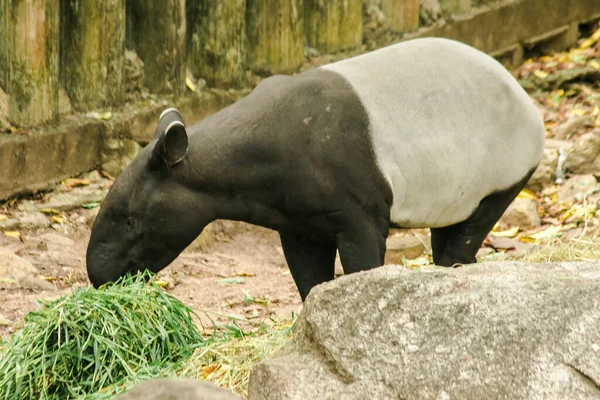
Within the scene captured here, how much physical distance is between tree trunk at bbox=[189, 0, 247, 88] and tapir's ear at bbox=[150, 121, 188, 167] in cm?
356

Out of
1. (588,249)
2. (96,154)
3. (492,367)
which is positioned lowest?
(96,154)

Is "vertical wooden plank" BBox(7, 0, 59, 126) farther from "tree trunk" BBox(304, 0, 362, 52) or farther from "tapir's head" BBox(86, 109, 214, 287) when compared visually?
"tree trunk" BBox(304, 0, 362, 52)

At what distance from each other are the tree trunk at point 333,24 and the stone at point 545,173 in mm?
2040

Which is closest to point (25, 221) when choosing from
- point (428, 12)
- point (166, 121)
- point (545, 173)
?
point (166, 121)

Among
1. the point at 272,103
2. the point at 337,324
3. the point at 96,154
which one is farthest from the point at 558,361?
the point at 96,154

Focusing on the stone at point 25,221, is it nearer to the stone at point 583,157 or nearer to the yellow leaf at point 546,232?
the yellow leaf at point 546,232

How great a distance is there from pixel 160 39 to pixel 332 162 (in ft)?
11.5

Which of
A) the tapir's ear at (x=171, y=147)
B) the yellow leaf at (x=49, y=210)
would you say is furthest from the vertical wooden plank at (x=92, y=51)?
the tapir's ear at (x=171, y=147)

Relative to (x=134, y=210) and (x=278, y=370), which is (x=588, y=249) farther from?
(x=278, y=370)

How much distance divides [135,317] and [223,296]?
6.83ft

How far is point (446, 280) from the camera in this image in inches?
132

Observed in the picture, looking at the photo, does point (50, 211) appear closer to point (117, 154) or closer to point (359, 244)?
point (117, 154)

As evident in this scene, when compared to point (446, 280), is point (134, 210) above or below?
below

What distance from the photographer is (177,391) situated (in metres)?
2.67
